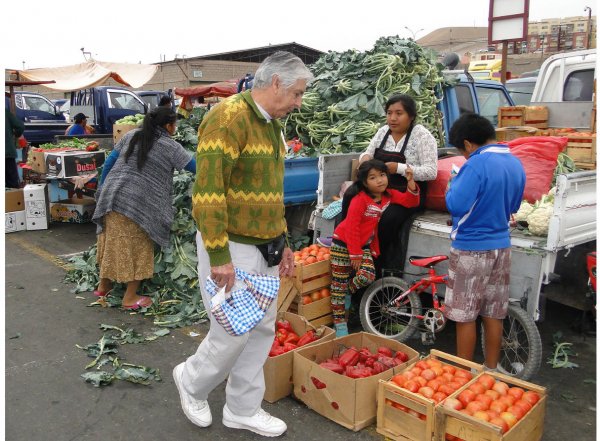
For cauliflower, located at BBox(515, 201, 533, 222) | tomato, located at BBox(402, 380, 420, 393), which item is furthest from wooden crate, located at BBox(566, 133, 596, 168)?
tomato, located at BBox(402, 380, 420, 393)

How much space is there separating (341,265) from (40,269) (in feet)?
13.5

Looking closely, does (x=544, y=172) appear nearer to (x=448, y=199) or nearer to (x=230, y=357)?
(x=448, y=199)

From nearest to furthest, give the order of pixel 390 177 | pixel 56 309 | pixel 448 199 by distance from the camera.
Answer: pixel 448 199 → pixel 390 177 → pixel 56 309

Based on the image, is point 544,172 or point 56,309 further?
point 56,309

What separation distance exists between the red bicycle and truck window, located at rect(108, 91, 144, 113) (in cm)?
1292

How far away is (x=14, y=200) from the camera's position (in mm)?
8820

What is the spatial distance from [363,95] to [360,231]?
305 centimetres

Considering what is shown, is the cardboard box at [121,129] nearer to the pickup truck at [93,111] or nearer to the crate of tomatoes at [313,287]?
the crate of tomatoes at [313,287]

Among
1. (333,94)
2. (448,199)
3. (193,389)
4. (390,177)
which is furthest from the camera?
(333,94)

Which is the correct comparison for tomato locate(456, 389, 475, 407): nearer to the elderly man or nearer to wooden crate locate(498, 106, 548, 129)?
the elderly man

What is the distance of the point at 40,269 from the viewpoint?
6730 mm

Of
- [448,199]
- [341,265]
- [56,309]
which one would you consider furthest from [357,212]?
[56,309]

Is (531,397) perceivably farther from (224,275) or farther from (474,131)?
(224,275)

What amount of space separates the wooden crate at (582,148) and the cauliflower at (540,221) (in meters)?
2.25
